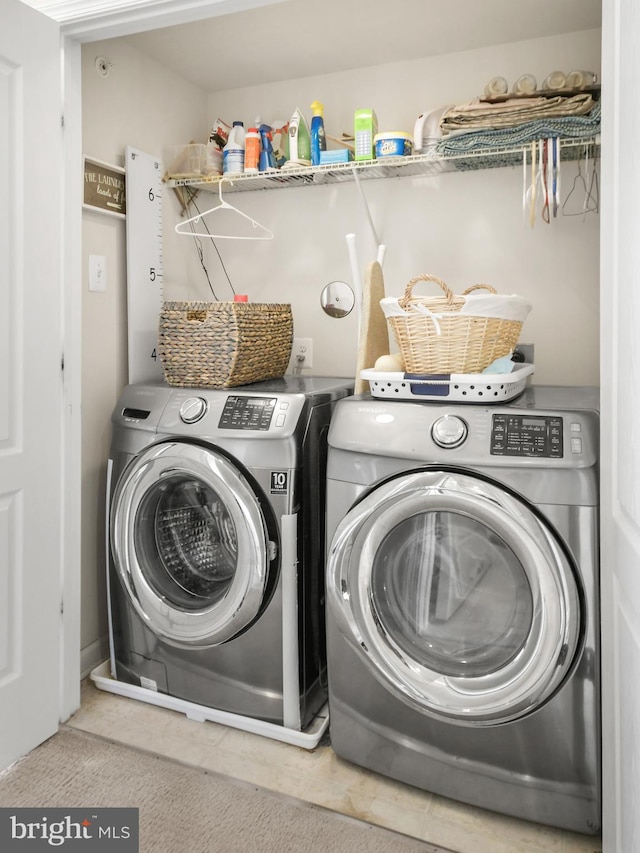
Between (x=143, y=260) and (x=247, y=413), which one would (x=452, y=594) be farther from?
(x=143, y=260)

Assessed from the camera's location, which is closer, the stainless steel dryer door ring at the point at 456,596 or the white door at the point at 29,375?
the stainless steel dryer door ring at the point at 456,596

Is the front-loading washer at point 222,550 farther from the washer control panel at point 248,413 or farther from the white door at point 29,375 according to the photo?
the white door at point 29,375

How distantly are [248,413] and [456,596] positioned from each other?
0.78 meters

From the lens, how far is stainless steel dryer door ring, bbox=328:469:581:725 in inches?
58.1

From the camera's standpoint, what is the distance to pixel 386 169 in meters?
2.36

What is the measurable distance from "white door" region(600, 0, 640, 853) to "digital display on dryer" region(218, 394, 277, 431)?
3.01 feet

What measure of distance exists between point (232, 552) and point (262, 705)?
1.53 ft

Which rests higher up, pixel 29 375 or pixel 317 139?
pixel 317 139

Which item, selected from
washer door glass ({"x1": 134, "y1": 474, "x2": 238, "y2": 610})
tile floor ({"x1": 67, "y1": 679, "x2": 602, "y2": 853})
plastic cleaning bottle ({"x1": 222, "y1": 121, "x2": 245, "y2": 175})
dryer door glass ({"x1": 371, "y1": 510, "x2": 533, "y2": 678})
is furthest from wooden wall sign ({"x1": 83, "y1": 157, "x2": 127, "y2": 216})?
tile floor ({"x1": 67, "y1": 679, "x2": 602, "y2": 853})

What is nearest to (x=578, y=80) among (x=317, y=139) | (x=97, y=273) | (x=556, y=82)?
(x=556, y=82)

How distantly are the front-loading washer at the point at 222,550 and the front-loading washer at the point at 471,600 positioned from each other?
0.16m

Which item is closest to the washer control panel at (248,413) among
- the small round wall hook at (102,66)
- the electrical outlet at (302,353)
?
the electrical outlet at (302,353)

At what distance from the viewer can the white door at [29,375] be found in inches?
67.4

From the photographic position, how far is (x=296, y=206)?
2.65 meters
